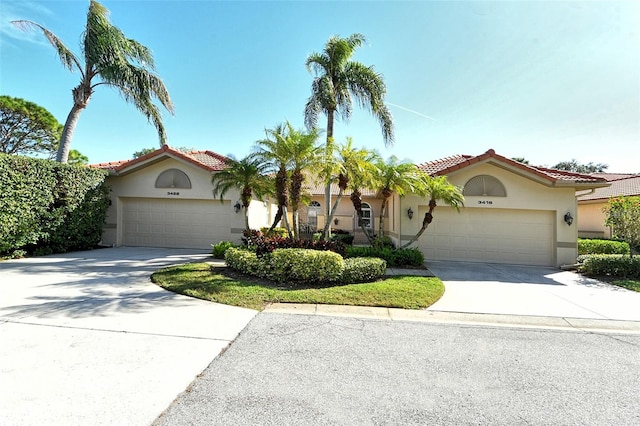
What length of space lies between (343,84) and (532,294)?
9519 millimetres

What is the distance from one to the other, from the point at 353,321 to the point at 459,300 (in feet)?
9.67

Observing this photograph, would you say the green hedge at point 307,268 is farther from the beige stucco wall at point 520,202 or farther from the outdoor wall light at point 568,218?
the outdoor wall light at point 568,218

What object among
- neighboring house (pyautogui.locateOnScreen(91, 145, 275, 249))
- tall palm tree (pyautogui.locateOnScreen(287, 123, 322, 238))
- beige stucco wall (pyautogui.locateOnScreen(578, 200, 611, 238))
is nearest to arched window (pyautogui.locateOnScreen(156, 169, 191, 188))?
neighboring house (pyautogui.locateOnScreen(91, 145, 275, 249))

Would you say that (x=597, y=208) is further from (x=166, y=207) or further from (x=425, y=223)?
(x=166, y=207)

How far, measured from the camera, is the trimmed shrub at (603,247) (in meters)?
12.4

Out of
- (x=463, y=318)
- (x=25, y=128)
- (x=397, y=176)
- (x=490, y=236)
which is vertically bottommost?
(x=463, y=318)

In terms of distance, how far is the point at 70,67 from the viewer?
12367 millimetres

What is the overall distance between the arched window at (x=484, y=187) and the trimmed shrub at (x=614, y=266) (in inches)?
142

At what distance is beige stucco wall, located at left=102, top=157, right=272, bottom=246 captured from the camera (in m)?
13.4

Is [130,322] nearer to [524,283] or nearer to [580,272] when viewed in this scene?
[524,283]

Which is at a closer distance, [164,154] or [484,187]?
[484,187]

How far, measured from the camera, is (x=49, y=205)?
36.1 feet

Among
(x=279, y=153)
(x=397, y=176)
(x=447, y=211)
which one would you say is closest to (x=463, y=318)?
(x=397, y=176)

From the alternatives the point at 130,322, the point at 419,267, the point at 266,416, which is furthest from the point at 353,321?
the point at 419,267
